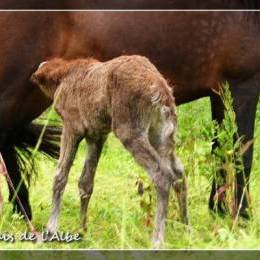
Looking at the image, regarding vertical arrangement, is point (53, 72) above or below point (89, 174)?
above

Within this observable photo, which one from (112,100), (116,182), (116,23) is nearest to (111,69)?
(112,100)

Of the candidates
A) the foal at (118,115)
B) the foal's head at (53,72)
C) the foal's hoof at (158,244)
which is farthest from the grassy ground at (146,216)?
the foal's head at (53,72)

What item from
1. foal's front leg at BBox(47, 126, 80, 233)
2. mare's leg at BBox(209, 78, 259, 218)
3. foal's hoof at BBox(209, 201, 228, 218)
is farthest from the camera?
mare's leg at BBox(209, 78, 259, 218)

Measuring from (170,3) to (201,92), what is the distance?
58 centimetres

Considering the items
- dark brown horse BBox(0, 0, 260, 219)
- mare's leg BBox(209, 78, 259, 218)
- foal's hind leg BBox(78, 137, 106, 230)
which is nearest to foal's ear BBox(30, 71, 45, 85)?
dark brown horse BBox(0, 0, 260, 219)

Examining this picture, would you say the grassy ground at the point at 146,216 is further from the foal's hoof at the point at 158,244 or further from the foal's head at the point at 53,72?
the foal's head at the point at 53,72

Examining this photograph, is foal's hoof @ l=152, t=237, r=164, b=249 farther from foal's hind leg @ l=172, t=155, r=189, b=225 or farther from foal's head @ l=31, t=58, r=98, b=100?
foal's head @ l=31, t=58, r=98, b=100

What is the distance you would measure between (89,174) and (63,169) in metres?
0.20

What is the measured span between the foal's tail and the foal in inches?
32.0

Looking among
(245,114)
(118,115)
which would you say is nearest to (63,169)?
(118,115)

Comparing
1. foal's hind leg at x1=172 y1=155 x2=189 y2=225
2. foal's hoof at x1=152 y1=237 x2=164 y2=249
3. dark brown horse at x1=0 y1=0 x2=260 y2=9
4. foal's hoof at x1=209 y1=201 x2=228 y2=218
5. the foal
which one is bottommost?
foal's hoof at x1=152 y1=237 x2=164 y2=249

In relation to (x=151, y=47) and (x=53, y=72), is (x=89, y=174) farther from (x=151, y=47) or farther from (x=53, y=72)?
(x=151, y=47)

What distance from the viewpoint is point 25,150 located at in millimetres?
6414

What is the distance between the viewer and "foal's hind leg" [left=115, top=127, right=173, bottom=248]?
5020mm
